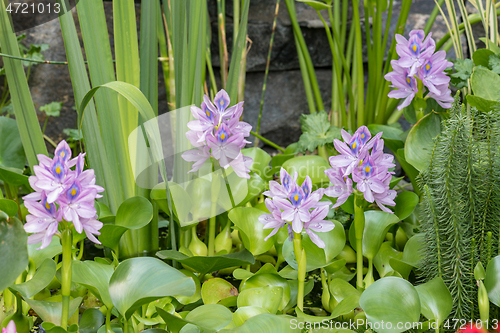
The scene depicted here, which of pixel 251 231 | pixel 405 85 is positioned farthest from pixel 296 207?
pixel 405 85

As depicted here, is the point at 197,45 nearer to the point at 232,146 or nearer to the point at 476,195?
the point at 232,146

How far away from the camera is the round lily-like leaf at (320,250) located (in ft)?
2.53

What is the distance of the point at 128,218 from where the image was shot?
792mm

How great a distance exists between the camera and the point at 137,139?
91 cm

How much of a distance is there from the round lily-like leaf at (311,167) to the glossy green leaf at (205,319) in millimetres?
465

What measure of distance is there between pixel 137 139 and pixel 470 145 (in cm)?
67

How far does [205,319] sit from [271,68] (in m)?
1.32

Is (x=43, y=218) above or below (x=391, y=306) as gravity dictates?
above

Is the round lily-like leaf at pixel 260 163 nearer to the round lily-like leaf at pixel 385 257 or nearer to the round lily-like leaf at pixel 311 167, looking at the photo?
the round lily-like leaf at pixel 311 167

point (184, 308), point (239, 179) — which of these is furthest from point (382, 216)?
point (184, 308)

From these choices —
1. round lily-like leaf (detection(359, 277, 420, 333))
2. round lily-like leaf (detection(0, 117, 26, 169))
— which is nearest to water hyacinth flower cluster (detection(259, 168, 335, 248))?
round lily-like leaf (detection(359, 277, 420, 333))

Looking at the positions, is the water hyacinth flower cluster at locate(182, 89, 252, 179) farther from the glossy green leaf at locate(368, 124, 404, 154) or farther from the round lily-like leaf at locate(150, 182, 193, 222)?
the glossy green leaf at locate(368, 124, 404, 154)

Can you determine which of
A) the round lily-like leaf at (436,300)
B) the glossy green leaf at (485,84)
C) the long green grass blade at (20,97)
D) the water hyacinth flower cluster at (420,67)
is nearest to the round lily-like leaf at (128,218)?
the long green grass blade at (20,97)

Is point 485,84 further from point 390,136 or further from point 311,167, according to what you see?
point 311,167
